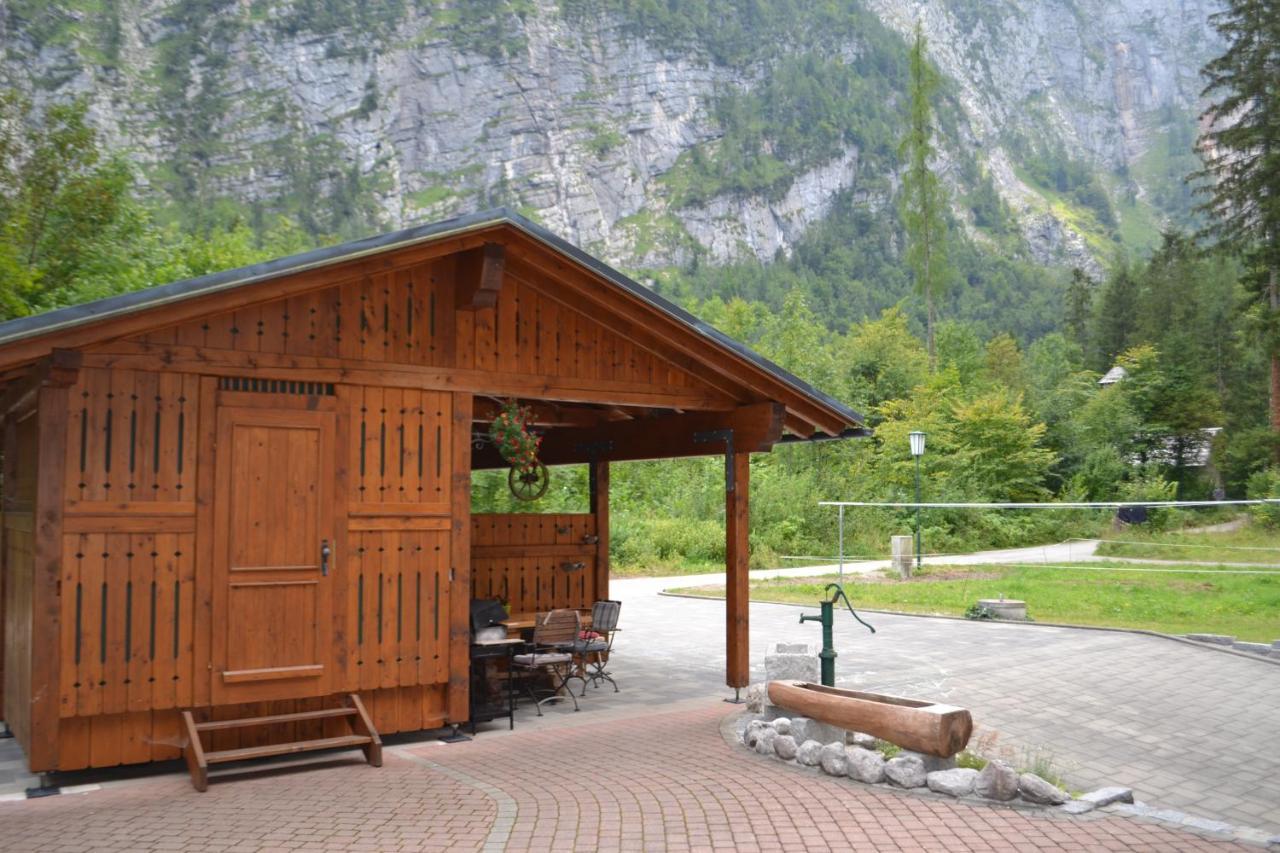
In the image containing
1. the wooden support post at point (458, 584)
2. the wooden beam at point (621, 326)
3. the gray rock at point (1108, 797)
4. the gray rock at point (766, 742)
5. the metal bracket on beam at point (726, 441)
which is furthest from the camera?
the metal bracket on beam at point (726, 441)

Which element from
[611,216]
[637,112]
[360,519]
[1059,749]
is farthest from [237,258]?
[637,112]

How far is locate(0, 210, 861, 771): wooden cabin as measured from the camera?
278 inches

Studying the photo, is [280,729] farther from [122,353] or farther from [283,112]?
[283,112]

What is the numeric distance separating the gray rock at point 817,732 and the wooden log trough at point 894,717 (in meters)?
0.05

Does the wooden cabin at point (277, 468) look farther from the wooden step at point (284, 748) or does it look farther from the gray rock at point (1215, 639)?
the gray rock at point (1215, 639)

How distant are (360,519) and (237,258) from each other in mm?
21234

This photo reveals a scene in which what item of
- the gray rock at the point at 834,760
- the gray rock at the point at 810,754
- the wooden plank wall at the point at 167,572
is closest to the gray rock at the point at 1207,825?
the gray rock at the point at 834,760

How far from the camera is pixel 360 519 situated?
8234 millimetres

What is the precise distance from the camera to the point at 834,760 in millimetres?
7219

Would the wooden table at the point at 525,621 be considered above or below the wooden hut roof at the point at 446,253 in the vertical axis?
below

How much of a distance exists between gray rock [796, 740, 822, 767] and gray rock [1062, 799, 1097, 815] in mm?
1635

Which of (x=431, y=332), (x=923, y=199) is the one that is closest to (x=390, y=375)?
(x=431, y=332)

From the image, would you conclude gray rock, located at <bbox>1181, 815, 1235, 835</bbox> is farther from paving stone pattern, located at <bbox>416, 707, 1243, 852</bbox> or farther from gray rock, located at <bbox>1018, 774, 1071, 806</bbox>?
gray rock, located at <bbox>1018, 774, 1071, 806</bbox>

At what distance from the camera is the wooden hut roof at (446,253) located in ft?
22.4
